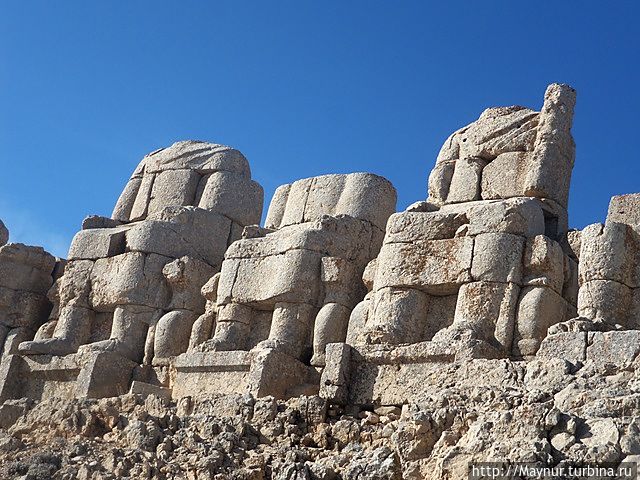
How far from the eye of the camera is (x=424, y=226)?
1228 cm

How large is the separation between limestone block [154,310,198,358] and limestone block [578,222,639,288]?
16.0 feet

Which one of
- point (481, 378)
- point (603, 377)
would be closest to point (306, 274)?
Answer: point (481, 378)

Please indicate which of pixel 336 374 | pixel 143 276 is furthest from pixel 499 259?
pixel 143 276

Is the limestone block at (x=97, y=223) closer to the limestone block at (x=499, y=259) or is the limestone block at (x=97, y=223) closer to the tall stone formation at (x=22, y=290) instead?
the tall stone formation at (x=22, y=290)

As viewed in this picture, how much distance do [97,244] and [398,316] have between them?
4.77 m

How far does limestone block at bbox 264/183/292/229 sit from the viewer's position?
14.6 m

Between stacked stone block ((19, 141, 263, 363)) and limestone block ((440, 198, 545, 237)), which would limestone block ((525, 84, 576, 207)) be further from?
stacked stone block ((19, 141, 263, 363))

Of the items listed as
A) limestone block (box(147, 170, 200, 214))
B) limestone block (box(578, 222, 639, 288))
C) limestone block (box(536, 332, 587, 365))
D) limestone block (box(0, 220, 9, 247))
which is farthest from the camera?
limestone block (box(0, 220, 9, 247))

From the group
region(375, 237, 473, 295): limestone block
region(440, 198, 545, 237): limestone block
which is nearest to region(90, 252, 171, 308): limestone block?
region(375, 237, 473, 295): limestone block

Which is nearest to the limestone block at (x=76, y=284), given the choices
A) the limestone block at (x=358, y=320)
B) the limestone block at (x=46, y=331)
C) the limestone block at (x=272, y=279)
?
the limestone block at (x=46, y=331)

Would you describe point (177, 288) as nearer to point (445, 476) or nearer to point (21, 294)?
point (21, 294)

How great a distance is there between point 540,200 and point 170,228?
4667 mm

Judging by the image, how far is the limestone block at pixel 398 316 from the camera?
11820 mm

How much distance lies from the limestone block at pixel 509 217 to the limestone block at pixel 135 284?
4.20 meters
